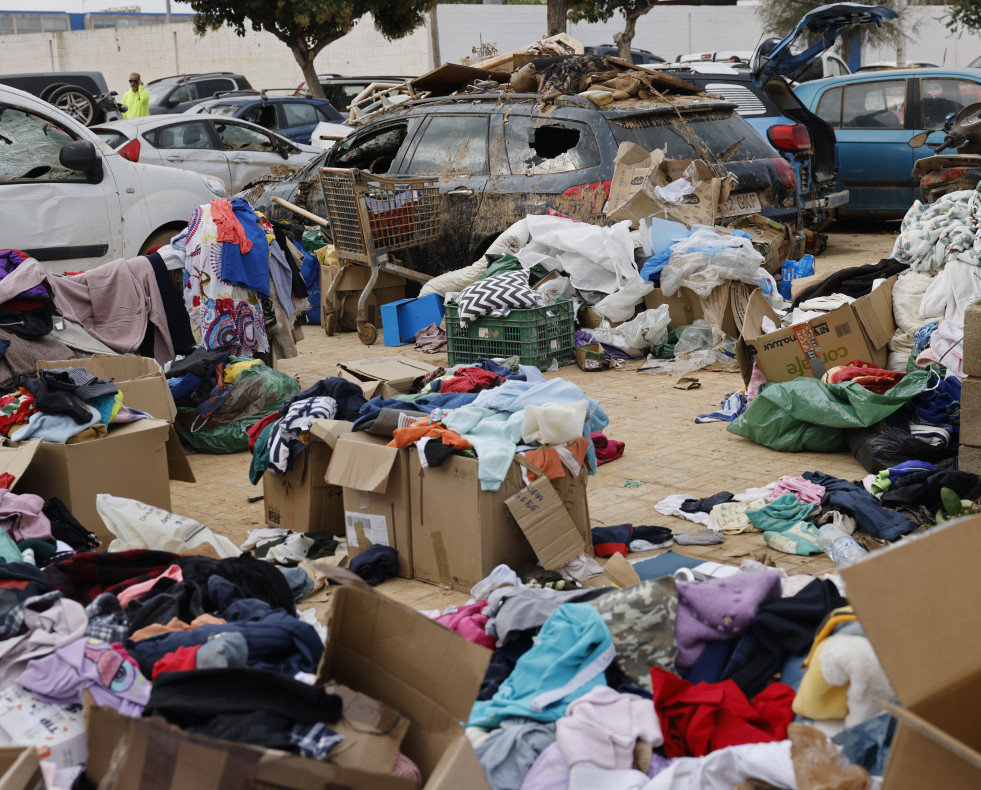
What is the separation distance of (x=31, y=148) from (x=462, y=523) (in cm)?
586

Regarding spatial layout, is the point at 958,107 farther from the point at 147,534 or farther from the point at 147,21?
the point at 147,21

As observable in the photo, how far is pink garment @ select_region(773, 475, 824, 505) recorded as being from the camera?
483cm

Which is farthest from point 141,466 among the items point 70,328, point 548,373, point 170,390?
point 548,373

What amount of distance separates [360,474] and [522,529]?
0.73 m

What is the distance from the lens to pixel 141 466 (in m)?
5.02

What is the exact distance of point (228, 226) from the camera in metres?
6.71

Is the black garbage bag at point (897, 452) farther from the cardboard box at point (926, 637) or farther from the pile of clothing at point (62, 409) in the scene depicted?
the pile of clothing at point (62, 409)

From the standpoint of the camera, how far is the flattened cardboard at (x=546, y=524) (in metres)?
4.20

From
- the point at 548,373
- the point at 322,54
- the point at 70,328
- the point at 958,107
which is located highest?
the point at 322,54

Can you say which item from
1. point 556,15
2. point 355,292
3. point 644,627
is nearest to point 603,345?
point 355,292

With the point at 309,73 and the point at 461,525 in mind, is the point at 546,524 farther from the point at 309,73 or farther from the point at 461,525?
the point at 309,73

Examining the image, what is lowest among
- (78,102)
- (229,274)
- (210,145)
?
(229,274)

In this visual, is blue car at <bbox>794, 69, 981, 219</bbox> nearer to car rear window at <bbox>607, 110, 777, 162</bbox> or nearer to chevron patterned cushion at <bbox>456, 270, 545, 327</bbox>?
car rear window at <bbox>607, 110, 777, 162</bbox>

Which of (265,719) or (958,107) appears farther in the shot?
(958,107)
